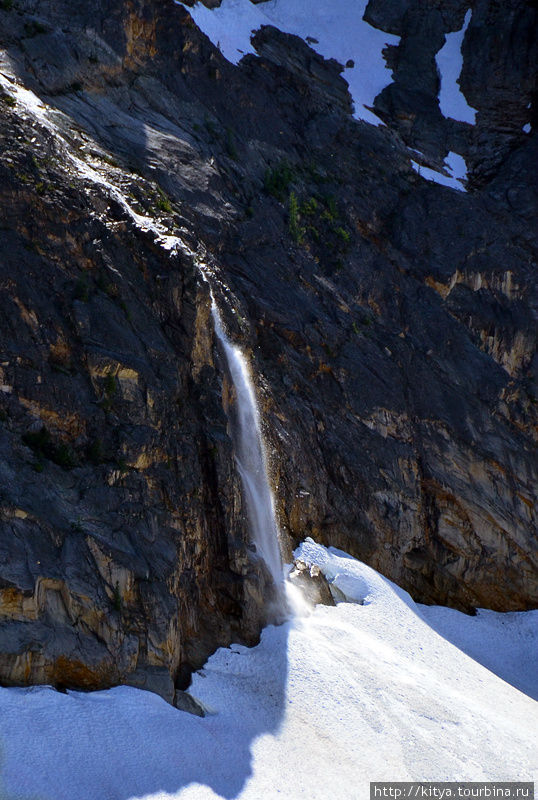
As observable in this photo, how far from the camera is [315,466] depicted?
95.9ft

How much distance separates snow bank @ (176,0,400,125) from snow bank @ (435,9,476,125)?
3221mm

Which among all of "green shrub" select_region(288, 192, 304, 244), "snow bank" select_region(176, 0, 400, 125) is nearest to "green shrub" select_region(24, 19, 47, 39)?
"green shrub" select_region(288, 192, 304, 244)

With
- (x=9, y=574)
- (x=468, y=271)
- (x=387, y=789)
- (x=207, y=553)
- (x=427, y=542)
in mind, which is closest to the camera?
(x=9, y=574)

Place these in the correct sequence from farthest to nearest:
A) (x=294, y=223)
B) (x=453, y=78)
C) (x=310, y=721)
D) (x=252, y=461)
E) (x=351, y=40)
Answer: (x=453, y=78) → (x=351, y=40) → (x=294, y=223) → (x=252, y=461) → (x=310, y=721)

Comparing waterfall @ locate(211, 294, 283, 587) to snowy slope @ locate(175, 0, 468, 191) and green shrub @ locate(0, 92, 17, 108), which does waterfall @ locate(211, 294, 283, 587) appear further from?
snowy slope @ locate(175, 0, 468, 191)

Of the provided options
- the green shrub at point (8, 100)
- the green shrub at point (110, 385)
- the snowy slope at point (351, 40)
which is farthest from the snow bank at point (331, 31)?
the green shrub at point (110, 385)

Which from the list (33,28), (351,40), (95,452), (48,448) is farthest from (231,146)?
(351,40)

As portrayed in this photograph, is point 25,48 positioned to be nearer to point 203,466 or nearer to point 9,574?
point 203,466

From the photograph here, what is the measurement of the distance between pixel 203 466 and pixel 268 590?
378 centimetres

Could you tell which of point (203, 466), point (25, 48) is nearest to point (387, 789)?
point (203, 466)

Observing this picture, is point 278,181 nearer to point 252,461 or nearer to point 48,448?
point 252,461

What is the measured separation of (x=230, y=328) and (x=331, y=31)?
31136 mm

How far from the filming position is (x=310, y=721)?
1900 cm

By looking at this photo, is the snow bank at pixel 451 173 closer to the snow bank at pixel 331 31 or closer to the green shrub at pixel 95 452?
the snow bank at pixel 331 31
